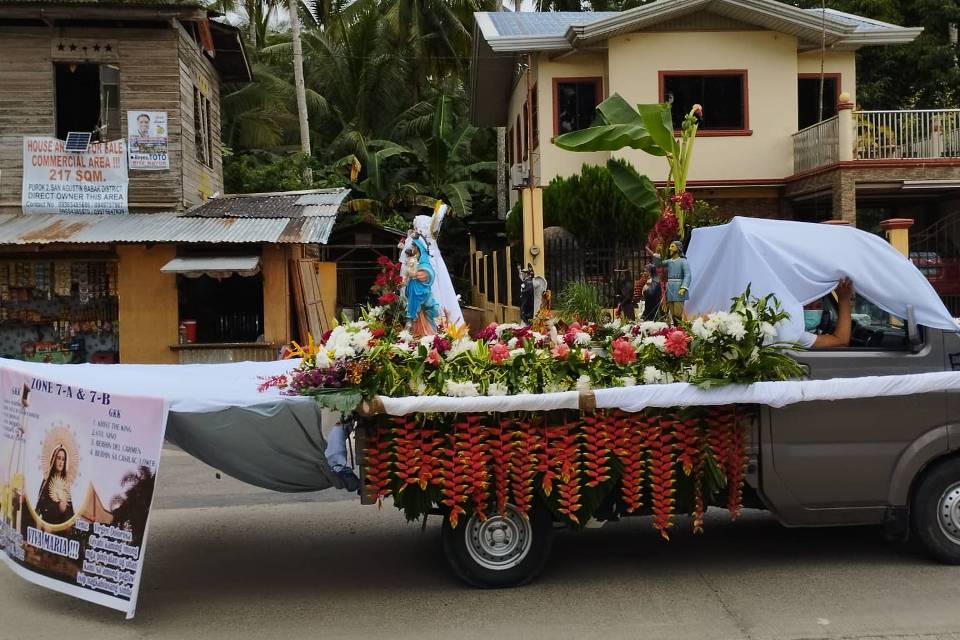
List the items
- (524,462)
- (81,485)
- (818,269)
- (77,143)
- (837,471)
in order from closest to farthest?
(81,485), (524,462), (837,471), (818,269), (77,143)

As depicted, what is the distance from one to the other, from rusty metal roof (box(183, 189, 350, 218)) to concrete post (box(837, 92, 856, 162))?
998 cm

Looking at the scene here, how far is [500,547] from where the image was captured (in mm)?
5941

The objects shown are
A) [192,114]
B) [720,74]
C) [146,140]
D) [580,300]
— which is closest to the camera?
[146,140]

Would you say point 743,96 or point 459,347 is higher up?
point 743,96

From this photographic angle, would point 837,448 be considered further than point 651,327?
No

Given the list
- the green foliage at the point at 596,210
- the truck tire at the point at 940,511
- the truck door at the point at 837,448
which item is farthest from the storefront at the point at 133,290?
the truck tire at the point at 940,511

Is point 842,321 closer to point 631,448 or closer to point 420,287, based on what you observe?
point 631,448

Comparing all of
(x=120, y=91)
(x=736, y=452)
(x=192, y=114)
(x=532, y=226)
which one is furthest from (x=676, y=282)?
(x=192, y=114)

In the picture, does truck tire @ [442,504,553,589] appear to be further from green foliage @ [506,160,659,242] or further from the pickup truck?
green foliage @ [506,160,659,242]

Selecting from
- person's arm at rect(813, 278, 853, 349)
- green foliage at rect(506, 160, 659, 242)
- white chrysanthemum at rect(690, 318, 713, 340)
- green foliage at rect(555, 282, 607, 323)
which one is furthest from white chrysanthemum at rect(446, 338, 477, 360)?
green foliage at rect(506, 160, 659, 242)

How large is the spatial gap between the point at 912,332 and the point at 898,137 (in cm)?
1616

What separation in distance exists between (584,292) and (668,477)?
11731mm

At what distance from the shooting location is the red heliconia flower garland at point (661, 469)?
19.2 ft

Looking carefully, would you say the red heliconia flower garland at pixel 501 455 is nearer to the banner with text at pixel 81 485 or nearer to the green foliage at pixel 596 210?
the banner with text at pixel 81 485
